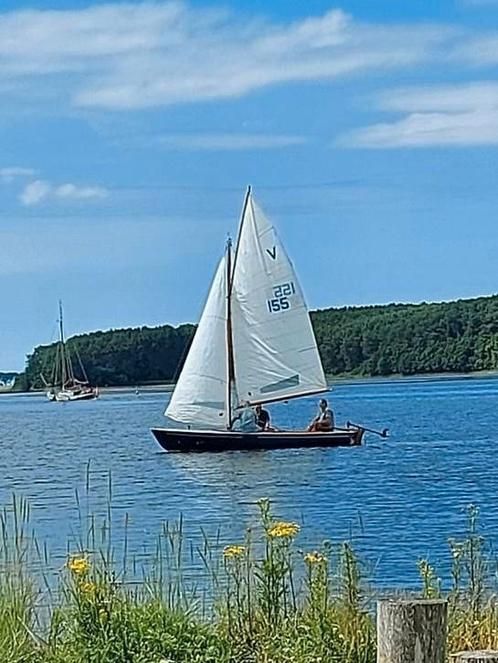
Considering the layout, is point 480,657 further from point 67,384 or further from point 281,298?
point 67,384

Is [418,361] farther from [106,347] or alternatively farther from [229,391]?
[229,391]

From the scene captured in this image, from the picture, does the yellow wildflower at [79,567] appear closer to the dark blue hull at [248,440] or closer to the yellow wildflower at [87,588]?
the yellow wildflower at [87,588]

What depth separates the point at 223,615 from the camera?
7.68 meters

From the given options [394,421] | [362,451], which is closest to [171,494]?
[362,451]

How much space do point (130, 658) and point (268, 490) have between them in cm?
2638

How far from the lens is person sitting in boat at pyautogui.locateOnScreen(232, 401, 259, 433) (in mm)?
41375

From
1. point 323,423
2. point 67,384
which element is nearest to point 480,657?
point 323,423

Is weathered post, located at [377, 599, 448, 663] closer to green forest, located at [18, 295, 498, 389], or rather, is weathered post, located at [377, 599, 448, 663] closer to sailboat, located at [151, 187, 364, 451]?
sailboat, located at [151, 187, 364, 451]

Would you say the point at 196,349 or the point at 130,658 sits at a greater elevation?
→ the point at 196,349

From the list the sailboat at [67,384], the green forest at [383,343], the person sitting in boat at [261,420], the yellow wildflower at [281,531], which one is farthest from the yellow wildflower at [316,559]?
the sailboat at [67,384]

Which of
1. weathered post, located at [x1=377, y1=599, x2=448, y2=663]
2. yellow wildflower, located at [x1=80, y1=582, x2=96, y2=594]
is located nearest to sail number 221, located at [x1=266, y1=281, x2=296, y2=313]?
yellow wildflower, located at [x1=80, y1=582, x2=96, y2=594]

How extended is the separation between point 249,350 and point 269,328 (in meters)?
0.87

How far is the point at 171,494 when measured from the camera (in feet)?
105

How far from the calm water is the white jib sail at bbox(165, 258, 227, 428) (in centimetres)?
124
